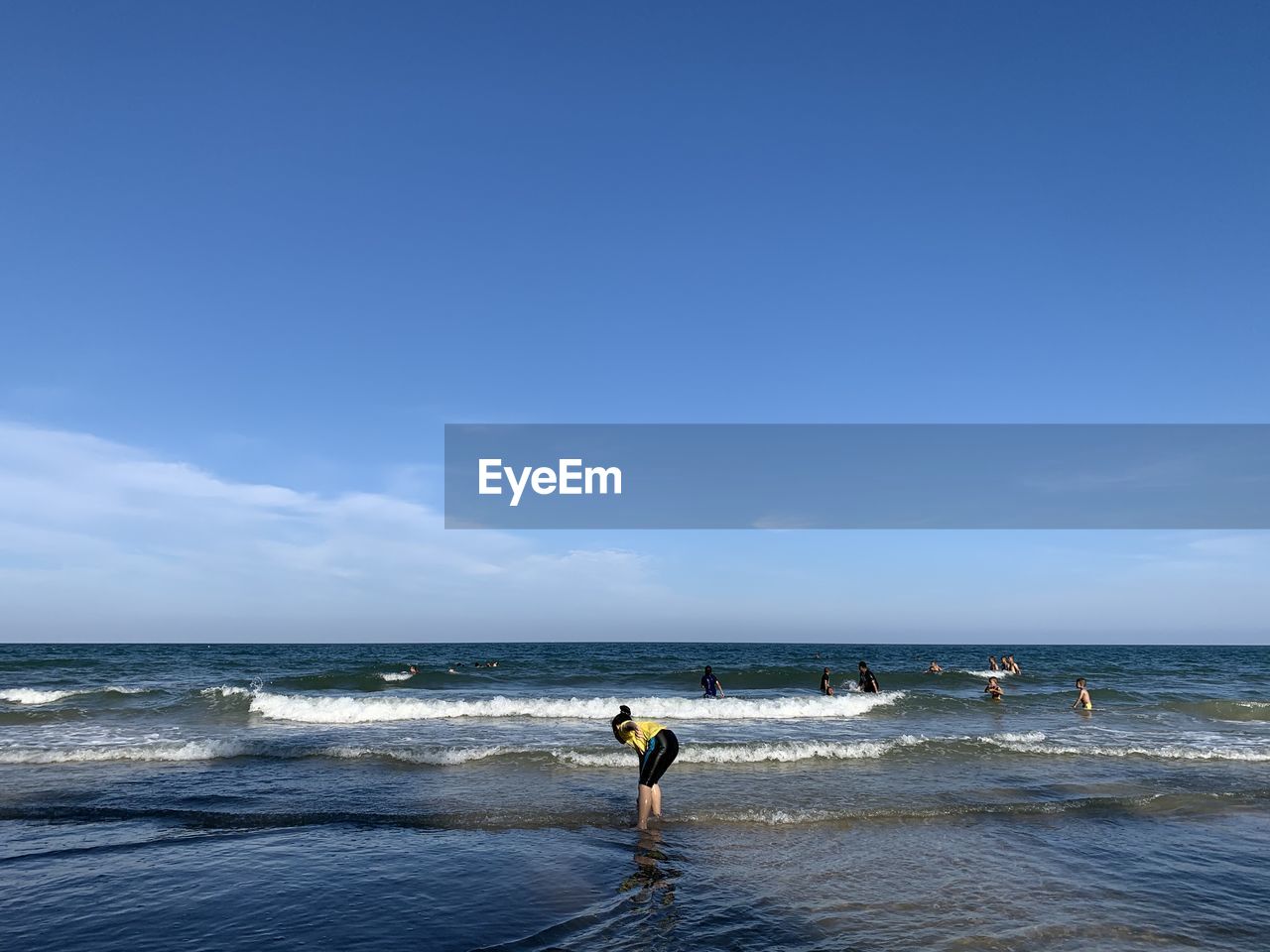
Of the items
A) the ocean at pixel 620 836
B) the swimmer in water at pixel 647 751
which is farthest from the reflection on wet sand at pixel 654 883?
the swimmer in water at pixel 647 751

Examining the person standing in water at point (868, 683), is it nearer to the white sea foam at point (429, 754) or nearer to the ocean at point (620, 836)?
the ocean at point (620, 836)

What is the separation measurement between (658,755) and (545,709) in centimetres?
1676

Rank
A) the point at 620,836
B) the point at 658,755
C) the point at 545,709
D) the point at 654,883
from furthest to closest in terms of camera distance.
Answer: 1. the point at 545,709
2. the point at 658,755
3. the point at 620,836
4. the point at 654,883

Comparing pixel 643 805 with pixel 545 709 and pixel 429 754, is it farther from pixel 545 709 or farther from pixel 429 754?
pixel 545 709

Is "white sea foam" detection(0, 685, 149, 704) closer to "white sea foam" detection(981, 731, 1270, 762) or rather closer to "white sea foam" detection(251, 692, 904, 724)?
"white sea foam" detection(251, 692, 904, 724)

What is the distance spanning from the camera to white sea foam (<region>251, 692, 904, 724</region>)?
26.3 metres

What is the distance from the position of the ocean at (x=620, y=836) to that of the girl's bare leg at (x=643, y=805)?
0.24 m

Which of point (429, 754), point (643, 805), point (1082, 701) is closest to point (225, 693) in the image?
point (429, 754)

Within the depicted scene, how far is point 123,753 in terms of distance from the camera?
18109mm

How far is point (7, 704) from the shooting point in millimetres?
29781

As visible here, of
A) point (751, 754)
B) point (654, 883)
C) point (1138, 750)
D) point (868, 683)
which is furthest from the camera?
point (868, 683)

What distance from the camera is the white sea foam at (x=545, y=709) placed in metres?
26.3

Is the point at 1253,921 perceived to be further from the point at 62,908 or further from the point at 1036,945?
the point at 62,908

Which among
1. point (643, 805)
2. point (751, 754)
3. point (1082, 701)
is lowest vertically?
point (1082, 701)
